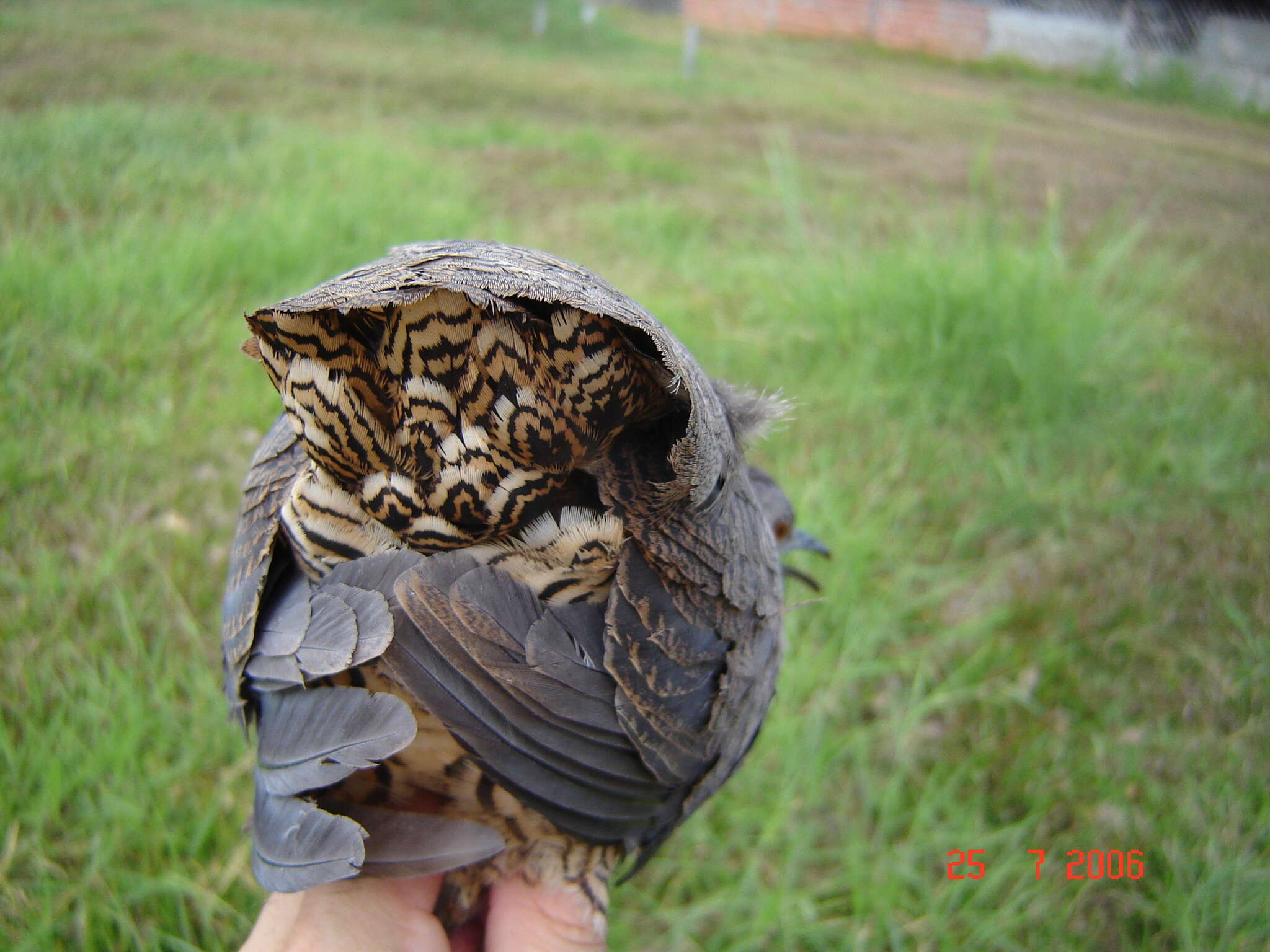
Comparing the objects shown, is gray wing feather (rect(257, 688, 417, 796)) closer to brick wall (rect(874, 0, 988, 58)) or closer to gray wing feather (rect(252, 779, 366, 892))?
gray wing feather (rect(252, 779, 366, 892))

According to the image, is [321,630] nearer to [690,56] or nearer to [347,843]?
[347,843]

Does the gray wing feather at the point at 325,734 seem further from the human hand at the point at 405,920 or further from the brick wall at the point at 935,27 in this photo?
the brick wall at the point at 935,27

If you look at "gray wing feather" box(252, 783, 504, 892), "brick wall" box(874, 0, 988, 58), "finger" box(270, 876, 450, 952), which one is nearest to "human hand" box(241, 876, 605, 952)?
"finger" box(270, 876, 450, 952)

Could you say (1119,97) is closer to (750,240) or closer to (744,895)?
(750,240)

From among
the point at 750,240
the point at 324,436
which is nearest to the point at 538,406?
the point at 324,436
